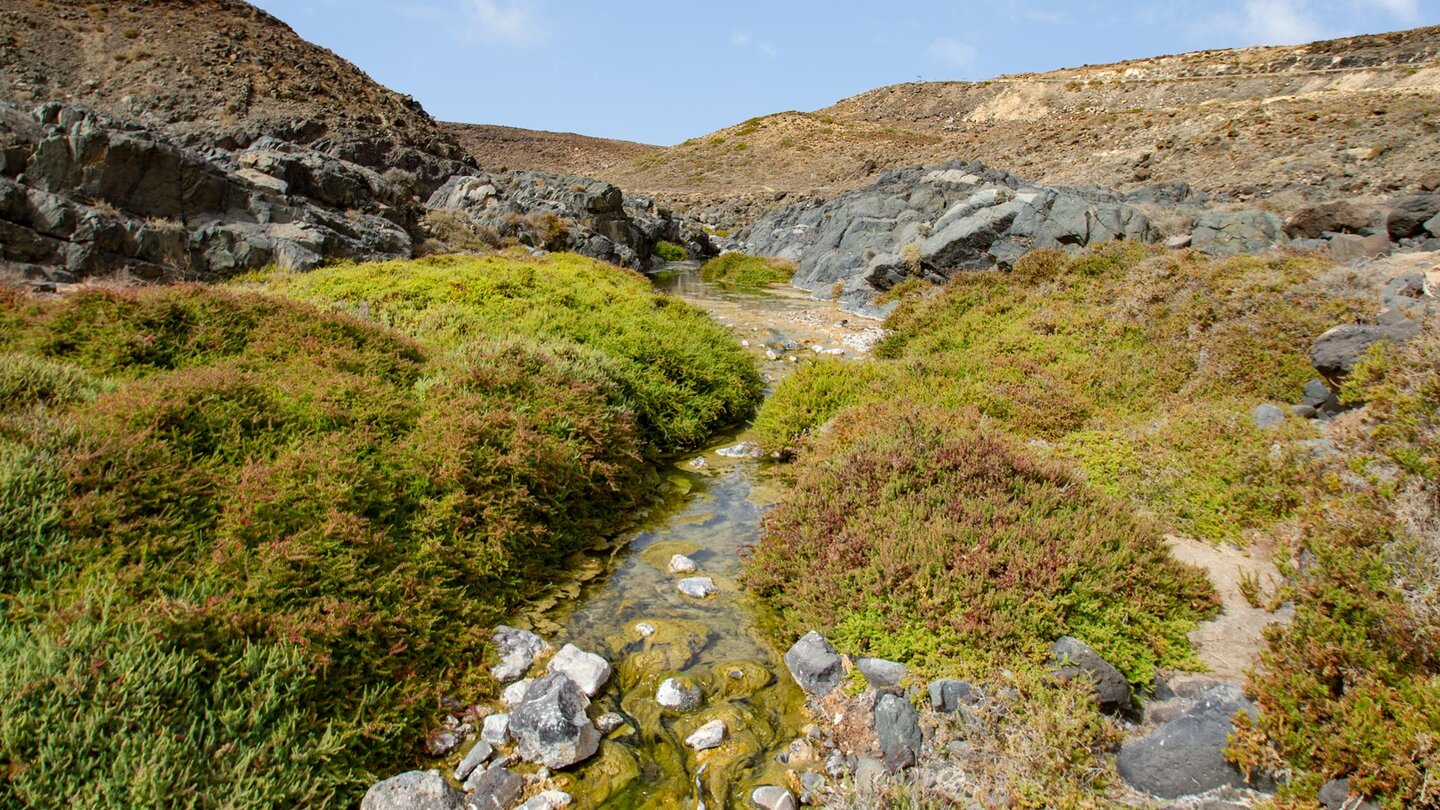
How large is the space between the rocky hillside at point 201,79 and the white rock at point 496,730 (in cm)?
4694

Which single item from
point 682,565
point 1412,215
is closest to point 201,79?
point 682,565

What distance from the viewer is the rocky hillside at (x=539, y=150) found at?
362ft

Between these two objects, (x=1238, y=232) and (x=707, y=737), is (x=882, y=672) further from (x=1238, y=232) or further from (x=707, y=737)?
(x=1238, y=232)

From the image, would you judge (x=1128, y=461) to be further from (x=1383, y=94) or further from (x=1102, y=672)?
(x=1383, y=94)

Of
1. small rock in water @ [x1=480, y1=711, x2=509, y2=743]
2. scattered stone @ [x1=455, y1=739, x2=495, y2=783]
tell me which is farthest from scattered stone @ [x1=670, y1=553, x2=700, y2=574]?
scattered stone @ [x1=455, y1=739, x2=495, y2=783]

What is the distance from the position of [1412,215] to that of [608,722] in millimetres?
17284

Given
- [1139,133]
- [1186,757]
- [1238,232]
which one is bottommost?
[1186,757]

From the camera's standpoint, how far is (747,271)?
3741 centimetres

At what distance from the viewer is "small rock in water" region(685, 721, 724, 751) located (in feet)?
16.6

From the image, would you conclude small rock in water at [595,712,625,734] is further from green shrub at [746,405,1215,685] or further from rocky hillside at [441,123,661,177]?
rocky hillside at [441,123,661,177]

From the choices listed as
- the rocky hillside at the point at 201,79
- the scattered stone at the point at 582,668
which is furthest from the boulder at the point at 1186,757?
the rocky hillside at the point at 201,79

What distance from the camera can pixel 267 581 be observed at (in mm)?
5121

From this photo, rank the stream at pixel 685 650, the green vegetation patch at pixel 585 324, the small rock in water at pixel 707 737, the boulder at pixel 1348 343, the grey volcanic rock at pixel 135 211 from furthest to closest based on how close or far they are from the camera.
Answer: the grey volcanic rock at pixel 135 211 < the green vegetation patch at pixel 585 324 < the boulder at pixel 1348 343 < the small rock in water at pixel 707 737 < the stream at pixel 685 650

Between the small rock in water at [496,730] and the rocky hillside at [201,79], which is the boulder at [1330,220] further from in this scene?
the rocky hillside at [201,79]
